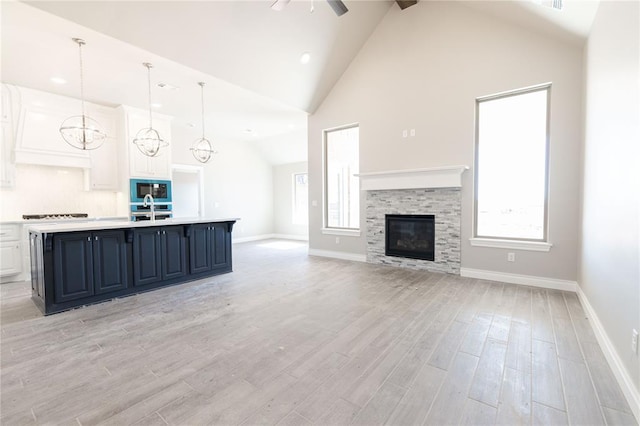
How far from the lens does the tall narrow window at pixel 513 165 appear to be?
13.1 ft

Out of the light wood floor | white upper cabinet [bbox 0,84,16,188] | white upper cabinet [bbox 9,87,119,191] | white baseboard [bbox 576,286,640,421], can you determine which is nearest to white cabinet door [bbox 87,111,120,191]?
white upper cabinet [bbox 9,87,119,191]

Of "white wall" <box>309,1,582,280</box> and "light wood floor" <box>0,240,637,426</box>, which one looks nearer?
"light wood floor" <box>0,240,637,426</box>

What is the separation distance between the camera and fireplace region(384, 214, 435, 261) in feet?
16.1

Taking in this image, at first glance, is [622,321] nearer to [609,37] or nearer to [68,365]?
[609,37]

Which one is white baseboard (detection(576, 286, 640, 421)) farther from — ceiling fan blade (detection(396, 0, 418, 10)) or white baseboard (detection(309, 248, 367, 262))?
ceiling fan blade (detection(396, 0, 418, 10))

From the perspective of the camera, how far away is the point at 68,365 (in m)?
2.16

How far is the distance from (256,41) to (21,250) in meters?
4.99

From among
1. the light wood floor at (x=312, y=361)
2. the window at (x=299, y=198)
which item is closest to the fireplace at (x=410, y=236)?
the light wood floor at (x=312, y=361)

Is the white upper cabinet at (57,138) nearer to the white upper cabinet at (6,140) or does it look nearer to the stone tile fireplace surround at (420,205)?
the white upper cabinet at (6,140)

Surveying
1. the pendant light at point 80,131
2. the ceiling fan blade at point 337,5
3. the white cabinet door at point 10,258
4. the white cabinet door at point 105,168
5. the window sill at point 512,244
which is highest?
the ceiling fan blade at point 337,5

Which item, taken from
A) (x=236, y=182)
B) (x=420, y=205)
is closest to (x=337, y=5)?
(x=420, y=205)

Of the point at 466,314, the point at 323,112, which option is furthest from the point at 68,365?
the point at 323,112

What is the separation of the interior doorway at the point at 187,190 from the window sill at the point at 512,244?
6646mm

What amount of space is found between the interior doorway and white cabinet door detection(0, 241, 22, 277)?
3.02 m
